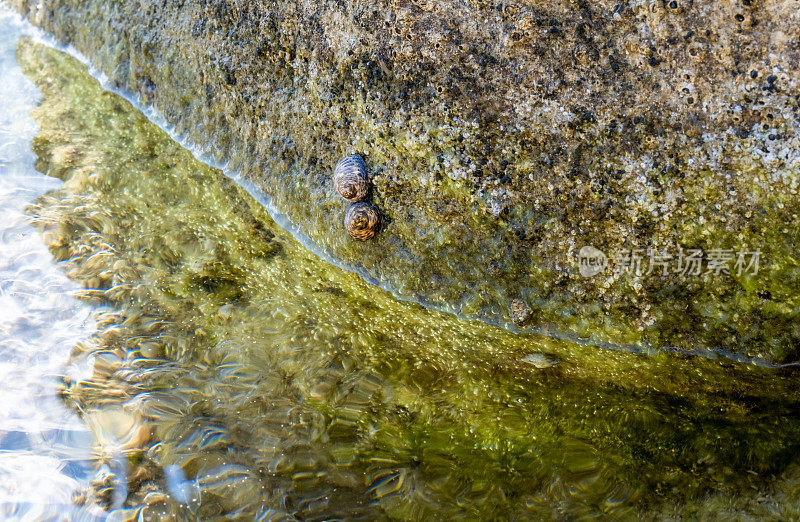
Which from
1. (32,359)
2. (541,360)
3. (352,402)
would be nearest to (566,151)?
(541,360)

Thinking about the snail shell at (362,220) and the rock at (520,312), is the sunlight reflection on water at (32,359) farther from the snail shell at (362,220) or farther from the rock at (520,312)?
the rock at (520,312)

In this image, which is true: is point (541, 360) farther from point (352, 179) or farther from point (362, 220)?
point (352, 179)

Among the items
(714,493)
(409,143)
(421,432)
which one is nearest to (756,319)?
(714,493)

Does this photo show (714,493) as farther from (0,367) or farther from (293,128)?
(0,367)

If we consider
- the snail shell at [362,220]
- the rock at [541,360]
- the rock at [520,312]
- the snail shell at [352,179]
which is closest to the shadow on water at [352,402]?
the rock at [541,360]

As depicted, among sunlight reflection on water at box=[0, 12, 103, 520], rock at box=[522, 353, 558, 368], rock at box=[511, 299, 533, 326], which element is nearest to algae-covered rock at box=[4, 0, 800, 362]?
rock at box=[511, 299, 533, 326]

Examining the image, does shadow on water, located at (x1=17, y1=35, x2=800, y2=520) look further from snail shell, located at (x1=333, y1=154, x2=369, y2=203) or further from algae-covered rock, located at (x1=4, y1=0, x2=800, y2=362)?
snail shell, located at (x1=333, y1=154, x2=369, y2=203)
